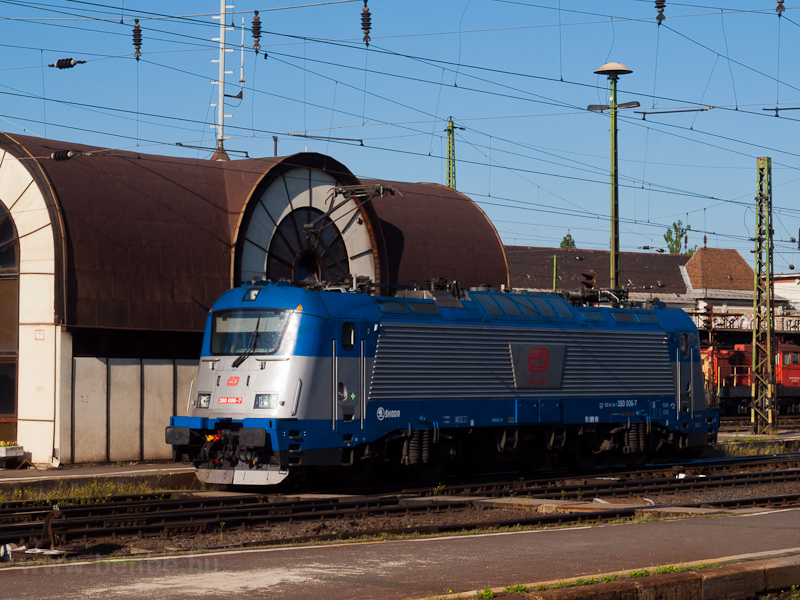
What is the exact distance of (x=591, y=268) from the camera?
88625 millimetres

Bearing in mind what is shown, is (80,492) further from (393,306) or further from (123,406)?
(393,306)

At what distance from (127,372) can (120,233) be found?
3102 millimetres

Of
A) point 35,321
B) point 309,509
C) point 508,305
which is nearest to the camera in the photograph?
point 309,509

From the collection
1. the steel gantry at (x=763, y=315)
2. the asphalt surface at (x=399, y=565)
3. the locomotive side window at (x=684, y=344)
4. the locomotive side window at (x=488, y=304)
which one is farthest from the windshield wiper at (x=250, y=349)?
the steel gantry at (x=763, y=315)

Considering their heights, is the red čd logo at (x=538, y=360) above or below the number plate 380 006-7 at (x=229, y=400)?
above

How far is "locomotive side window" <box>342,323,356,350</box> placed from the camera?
1944 centimetres

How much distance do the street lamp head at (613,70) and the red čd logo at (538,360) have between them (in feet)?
36.4

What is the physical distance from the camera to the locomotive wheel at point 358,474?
20.0m

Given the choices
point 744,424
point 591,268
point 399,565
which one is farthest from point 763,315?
point 591,268

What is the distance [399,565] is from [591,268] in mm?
79966

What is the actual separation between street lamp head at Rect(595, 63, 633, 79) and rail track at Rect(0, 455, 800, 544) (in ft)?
42.8

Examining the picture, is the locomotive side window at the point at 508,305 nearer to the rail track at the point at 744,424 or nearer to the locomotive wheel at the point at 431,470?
the locomotive wheel at the point at 431,470

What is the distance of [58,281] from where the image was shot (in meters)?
22.9

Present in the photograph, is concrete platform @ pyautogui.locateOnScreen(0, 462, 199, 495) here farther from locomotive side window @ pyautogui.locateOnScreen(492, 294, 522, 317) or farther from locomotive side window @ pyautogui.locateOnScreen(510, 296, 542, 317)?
locomotive side window @ pyautogui.locateOnScreen(510, 296, 542, 317)
